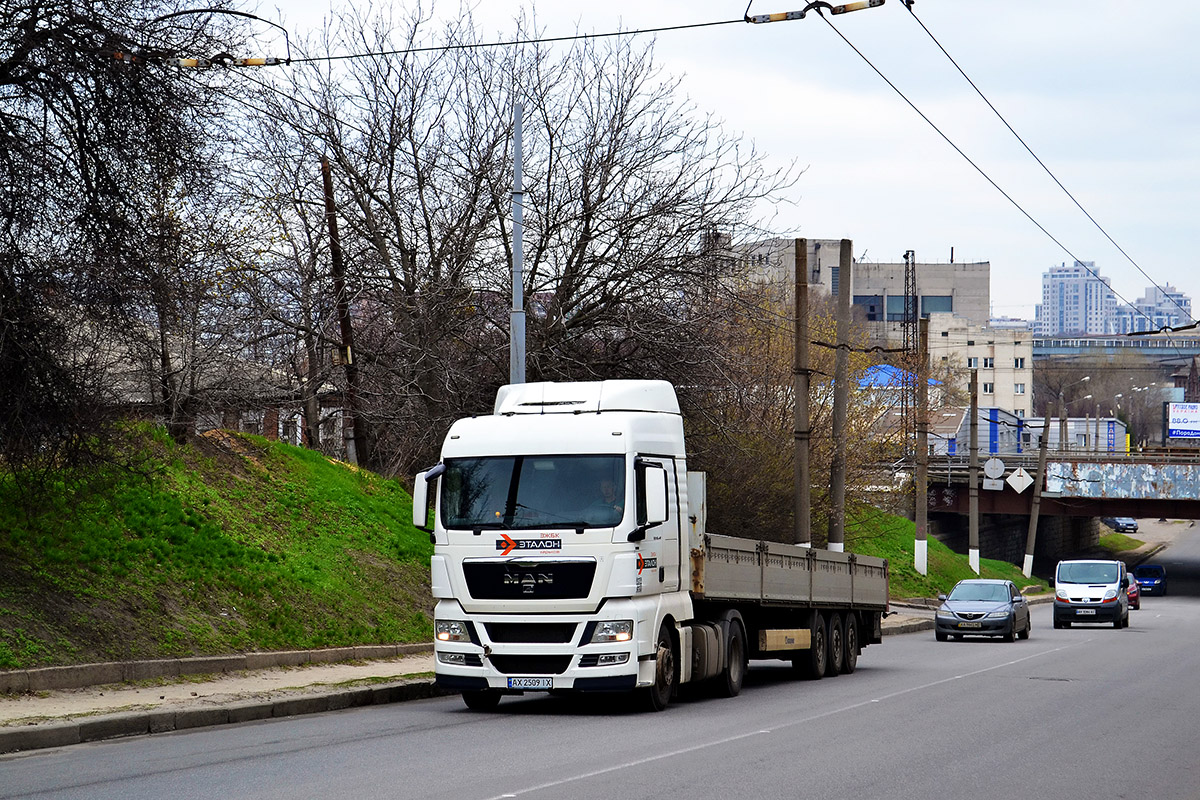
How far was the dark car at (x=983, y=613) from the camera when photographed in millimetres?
32438

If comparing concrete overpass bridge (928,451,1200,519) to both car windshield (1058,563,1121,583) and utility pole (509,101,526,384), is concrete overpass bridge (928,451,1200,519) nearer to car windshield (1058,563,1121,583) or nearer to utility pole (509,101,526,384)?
car windshield (1058,563,1121,583)

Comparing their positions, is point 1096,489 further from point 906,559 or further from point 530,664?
point 530,664

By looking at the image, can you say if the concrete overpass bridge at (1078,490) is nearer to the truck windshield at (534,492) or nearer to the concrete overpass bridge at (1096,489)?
the concrete overpass bridge at (1096,489)

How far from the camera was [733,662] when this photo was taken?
17.4 metres

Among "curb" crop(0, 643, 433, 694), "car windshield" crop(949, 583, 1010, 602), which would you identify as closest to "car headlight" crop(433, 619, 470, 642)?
"curb" crop(0, 643, 433, 694)

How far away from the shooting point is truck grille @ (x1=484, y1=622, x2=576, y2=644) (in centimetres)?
1432

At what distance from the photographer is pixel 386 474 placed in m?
29.3

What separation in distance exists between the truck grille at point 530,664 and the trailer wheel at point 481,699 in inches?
33.2

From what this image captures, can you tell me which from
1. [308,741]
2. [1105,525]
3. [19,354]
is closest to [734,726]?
[308,741]

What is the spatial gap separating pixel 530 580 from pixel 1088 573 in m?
30.5

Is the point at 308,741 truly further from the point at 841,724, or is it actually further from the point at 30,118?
the point at 30,118

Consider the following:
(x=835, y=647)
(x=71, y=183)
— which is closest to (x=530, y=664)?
(x=71, y=183)

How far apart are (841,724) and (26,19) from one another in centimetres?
1136

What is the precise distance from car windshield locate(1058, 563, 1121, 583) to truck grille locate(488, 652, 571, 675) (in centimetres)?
2970
